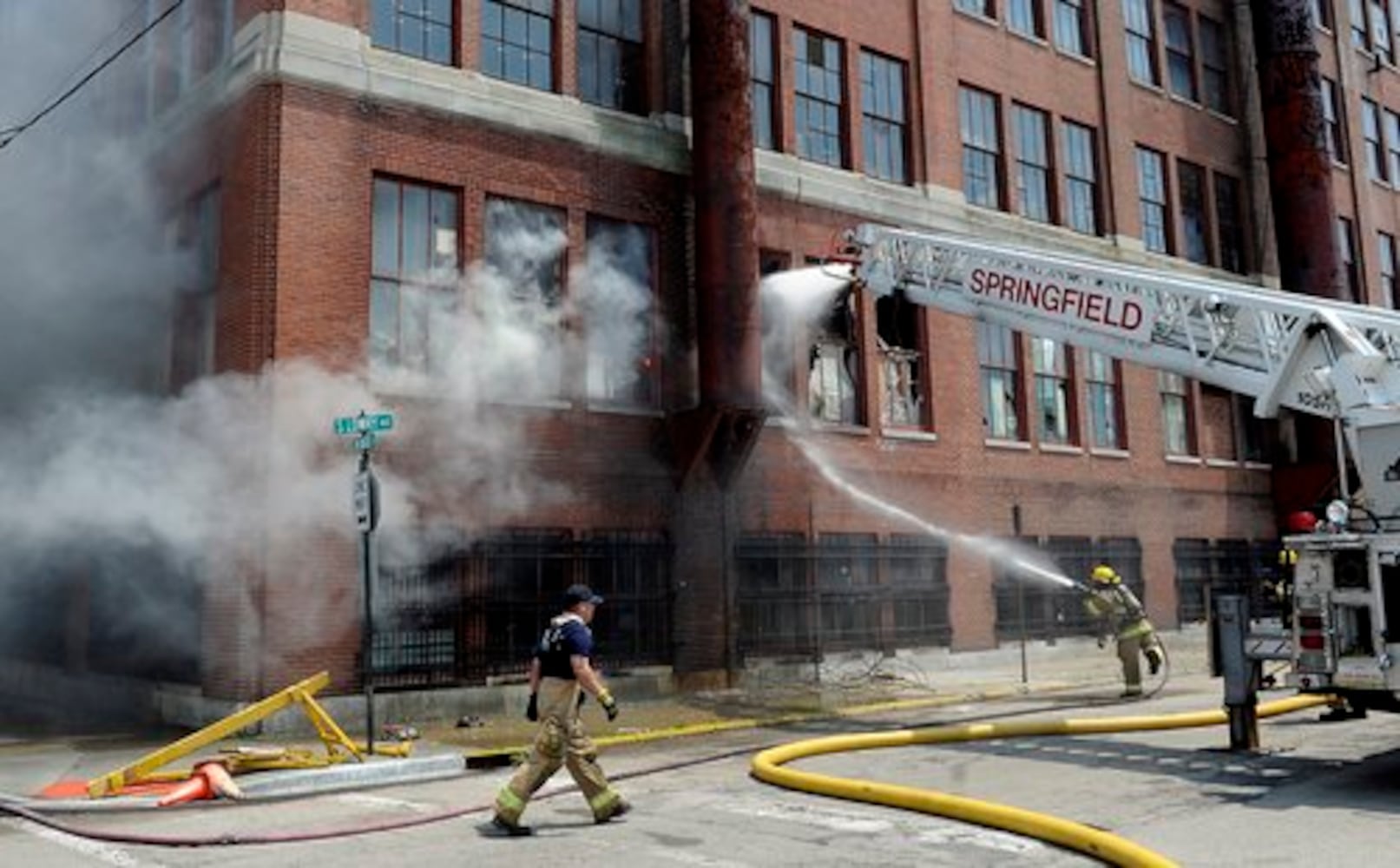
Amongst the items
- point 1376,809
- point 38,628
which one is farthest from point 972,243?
point 38,628

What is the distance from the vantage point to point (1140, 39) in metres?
25.2

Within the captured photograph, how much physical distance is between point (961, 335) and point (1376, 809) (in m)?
13.2

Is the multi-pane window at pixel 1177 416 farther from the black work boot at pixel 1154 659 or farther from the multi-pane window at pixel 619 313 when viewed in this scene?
the multi-pane window at pixel 619 313

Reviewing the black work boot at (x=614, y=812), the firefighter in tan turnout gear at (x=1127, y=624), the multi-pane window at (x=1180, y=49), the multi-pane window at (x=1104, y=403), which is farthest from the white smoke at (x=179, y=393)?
the multi-pane window at (x=1180, y=49)

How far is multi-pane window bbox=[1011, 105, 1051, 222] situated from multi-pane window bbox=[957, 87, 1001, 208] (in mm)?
478

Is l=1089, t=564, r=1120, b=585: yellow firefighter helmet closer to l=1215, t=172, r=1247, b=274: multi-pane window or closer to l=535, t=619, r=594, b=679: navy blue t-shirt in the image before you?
l=535, t=619, r=594, b=679: navy blue t-shirt

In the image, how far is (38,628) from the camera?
17766 millimetres

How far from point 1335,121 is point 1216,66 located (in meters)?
5.03

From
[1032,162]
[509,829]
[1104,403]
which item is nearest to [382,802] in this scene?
[509,829]

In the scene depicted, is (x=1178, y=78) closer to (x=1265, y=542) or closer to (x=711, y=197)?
(x=1265, y=542)

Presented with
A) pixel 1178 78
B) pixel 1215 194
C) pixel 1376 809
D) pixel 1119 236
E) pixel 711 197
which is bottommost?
pixel 1376 809

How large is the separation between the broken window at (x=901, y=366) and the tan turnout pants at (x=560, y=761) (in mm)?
12068

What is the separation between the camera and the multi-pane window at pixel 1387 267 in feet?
98.0

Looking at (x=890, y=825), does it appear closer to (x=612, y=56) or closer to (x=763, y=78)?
(x=612, y=56)
